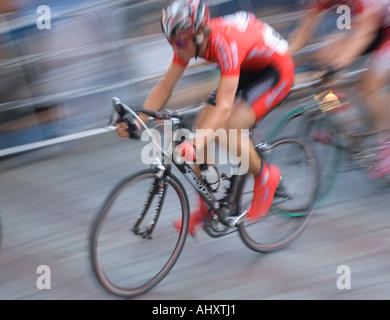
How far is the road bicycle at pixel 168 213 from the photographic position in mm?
3473

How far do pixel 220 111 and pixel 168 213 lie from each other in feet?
2.81

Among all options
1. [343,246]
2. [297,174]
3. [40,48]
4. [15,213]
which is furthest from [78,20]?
[343,246]

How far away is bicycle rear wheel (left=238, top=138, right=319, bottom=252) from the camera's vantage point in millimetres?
4137

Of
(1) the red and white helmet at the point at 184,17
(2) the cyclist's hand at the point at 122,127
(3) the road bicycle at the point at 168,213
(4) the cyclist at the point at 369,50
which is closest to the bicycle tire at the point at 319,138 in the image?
(3) the road bicycle at the point at 168,213

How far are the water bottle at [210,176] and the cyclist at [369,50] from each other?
3.89 feet

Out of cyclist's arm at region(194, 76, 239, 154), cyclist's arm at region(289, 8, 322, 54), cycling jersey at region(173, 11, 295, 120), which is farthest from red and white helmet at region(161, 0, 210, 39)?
cyclist's arm at region(289, 8, 322, 54)

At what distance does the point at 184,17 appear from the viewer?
331 cm

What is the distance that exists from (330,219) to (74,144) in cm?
285

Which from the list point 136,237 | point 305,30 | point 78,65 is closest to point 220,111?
point 136,237

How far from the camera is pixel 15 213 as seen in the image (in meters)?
5.01

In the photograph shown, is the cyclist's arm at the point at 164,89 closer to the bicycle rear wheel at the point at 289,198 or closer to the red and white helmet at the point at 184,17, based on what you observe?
the red and white helmet at the point at 184,17

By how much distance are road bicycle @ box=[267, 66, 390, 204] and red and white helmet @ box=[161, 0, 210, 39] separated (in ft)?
3.94

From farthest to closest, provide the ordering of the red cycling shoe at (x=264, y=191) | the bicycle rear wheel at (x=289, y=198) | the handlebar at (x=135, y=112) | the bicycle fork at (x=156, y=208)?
1. the bicycle rear wheel at (x=289, y=198)
2. the red cycling shoe at (x=264, y=191)
3. the bicycle fork at (x=156, y=208)
4. the handlebar at (x=135, y=112)

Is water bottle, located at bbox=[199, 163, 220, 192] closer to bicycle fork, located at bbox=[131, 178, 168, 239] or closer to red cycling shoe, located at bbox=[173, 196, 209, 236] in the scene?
red cycling shoe, located at bbox=[173, 196, 209, 236]
